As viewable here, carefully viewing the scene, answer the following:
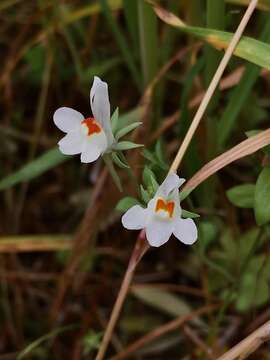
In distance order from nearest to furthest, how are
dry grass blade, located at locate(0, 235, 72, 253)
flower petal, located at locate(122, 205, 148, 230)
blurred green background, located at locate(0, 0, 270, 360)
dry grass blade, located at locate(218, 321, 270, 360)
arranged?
flower petal, located at locate(122, 205, 148, 230)
dry grass blade, located at locate(218, 321, 270, 360)
blurred green background, located at locate(0, 0, 270, 360)
dry grass blade, located at locate(0, 235, 72, 253)

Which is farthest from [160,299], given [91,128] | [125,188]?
[91,128]

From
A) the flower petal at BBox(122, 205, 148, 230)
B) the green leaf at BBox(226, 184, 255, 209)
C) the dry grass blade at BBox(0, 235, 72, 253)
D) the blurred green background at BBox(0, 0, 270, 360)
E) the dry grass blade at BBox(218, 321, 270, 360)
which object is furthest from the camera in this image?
the dry grass blade at BBox(0, 235, 72, 253)

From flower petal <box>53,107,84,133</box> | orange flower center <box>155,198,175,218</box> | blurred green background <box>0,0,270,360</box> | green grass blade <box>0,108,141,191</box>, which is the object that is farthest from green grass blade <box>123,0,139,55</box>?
orange flower center <box>155,198,175,218</box>

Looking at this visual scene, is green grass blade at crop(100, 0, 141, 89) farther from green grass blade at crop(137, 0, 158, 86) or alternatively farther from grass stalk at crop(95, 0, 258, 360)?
grass stalk at crop(95, 0, 258, 360)

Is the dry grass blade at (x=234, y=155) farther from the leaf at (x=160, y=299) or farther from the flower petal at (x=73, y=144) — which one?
the leaf at (x=160, y=299)

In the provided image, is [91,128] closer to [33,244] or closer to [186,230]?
[186,230]

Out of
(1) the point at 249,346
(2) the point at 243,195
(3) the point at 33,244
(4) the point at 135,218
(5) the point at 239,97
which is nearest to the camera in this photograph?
(4) the point at 135,218
